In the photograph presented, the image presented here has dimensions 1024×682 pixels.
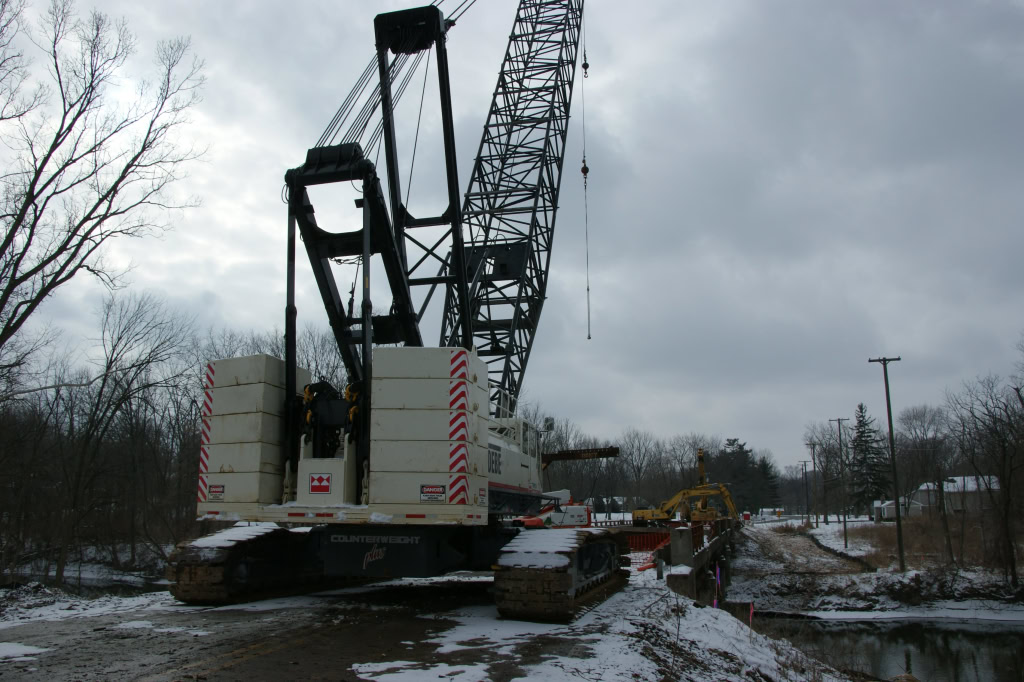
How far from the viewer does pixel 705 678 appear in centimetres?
801

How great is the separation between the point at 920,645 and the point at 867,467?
57.8 m

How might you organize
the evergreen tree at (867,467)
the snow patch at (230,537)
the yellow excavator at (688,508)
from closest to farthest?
1. the snow patch at (230,537)
2. the yellow excavator at (688,508)
3. the evergreen tree at (867,467)

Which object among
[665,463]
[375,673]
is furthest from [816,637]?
[665,463]

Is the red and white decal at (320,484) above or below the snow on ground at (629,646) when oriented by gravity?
above

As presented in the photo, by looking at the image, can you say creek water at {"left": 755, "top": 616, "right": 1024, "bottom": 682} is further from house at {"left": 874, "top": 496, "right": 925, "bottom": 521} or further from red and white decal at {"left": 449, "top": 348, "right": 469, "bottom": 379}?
house at {"left": 874, "top": 496, "right": 925, "bottom": 521}

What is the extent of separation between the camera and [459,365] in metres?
8.95

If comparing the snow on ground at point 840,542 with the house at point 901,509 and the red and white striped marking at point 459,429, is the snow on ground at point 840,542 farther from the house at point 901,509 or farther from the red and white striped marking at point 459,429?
the red and white striped marking at point 459,429

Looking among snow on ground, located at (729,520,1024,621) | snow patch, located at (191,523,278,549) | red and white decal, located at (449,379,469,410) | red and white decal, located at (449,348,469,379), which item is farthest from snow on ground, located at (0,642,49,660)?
snow on ground, located at (729,520,1024,621)

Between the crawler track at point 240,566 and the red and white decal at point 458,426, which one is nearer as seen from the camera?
the red and white decal at point 458,426

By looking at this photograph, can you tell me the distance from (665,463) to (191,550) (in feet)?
331

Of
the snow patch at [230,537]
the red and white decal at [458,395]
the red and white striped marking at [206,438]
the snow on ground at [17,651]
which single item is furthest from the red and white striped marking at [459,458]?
the snow on ground at [17,651]

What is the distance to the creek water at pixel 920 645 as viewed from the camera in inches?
782

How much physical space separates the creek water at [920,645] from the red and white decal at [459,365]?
1274 cm

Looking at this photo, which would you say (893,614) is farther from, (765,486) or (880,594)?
(765,486)
